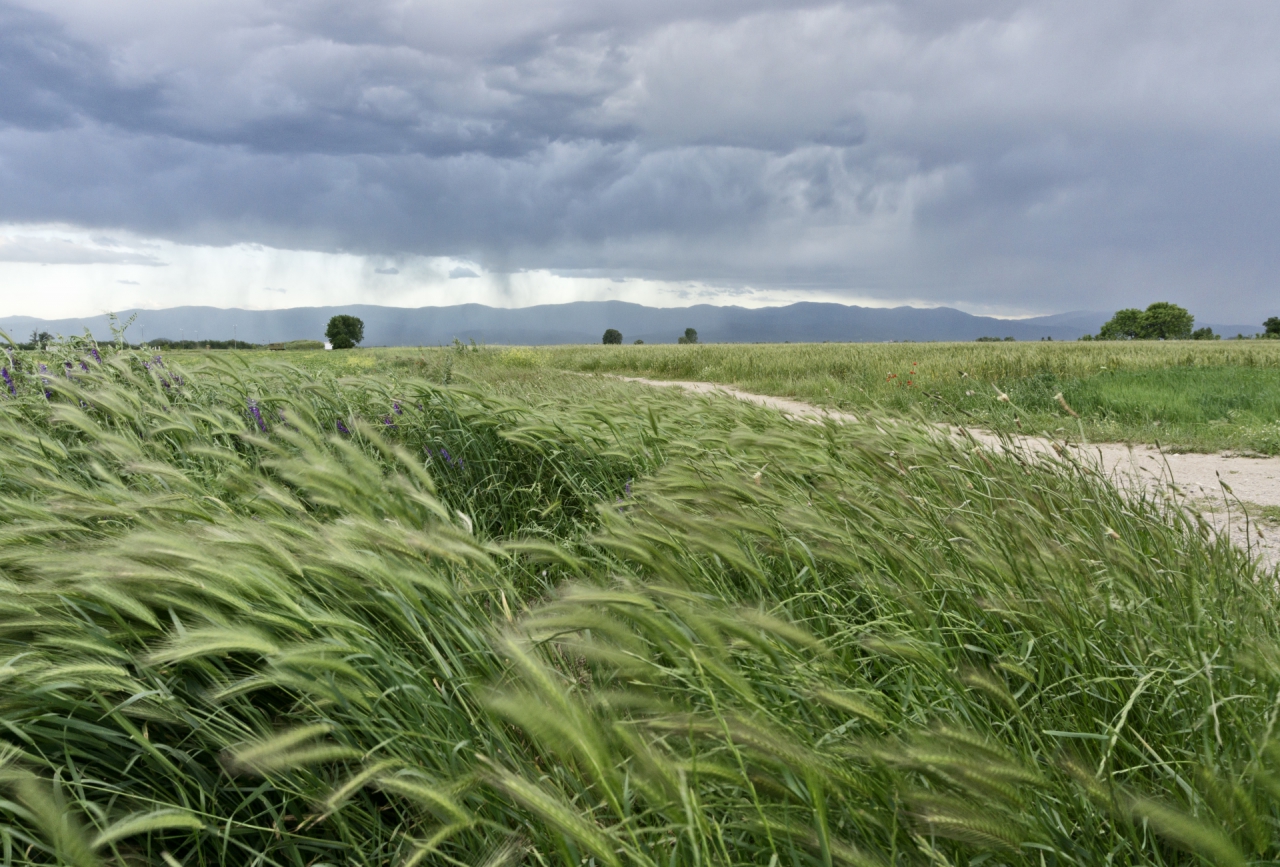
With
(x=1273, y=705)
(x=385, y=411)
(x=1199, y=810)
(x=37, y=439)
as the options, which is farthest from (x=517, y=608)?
(x=385, y=411)

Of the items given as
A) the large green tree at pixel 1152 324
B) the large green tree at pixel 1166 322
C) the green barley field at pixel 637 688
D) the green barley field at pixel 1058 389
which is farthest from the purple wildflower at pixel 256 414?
the large green tree at pixel 1166 322

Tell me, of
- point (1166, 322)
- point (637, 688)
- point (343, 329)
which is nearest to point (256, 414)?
point (637, 688)

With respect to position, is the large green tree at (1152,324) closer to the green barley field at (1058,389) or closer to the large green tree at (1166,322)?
the large green tree at (1166,322)

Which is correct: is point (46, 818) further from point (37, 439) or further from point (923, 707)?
point (37, 439)

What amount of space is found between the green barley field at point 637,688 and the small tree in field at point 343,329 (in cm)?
7029

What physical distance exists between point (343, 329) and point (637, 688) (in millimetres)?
75751

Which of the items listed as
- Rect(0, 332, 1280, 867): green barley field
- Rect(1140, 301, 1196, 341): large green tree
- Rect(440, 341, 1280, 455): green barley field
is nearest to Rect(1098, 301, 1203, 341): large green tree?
Rect(1140, 301, 1196, 341): large green tree

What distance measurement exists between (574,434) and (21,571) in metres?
2.03

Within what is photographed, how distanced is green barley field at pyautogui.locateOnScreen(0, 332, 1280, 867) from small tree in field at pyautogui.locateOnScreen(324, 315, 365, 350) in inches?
2767

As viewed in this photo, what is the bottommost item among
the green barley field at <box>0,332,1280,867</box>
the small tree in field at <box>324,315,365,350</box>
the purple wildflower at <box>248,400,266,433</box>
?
the green barley field at <box>0,332,1280,867</box>

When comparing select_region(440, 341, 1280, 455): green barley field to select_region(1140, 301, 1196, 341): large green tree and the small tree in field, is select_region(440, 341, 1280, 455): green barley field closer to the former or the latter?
the small tree in field

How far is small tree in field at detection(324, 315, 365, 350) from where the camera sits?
67.1 m

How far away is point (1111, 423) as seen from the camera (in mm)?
8109

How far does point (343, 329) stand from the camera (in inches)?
2724
